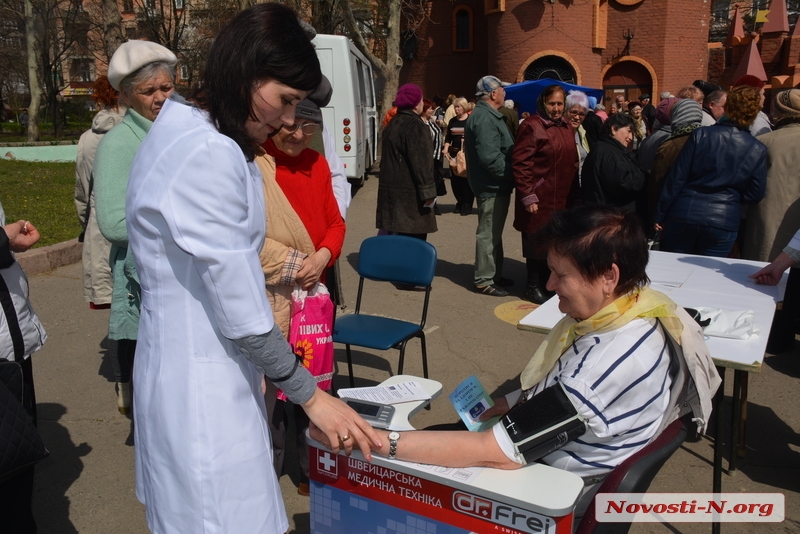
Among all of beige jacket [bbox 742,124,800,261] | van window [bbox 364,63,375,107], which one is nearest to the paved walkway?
beige jacket [bbox 742,124,800,261]

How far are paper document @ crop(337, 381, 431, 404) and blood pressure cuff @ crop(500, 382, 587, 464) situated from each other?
47cm

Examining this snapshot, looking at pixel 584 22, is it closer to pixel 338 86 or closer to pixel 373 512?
pixel 338 86

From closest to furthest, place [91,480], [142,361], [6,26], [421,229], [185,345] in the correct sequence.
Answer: [185,345] → [142,361] → [91,480] → [421,229] → [6,26]

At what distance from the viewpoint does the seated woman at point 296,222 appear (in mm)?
2883

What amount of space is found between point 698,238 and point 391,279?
2212 mm

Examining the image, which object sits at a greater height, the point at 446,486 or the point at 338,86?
the point at 338,86

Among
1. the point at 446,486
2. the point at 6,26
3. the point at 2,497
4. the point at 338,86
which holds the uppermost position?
the point at 6,26

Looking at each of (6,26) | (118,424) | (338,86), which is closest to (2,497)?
(118,424)

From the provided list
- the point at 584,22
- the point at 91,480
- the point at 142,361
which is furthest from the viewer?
the point at 584,22

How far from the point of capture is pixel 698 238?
4.79 metres

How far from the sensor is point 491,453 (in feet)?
6.14

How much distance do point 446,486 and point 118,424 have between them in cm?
Answer: 287

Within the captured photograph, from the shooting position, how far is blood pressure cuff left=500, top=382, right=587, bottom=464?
1856mm

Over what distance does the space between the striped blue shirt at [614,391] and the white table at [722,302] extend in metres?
0.77
